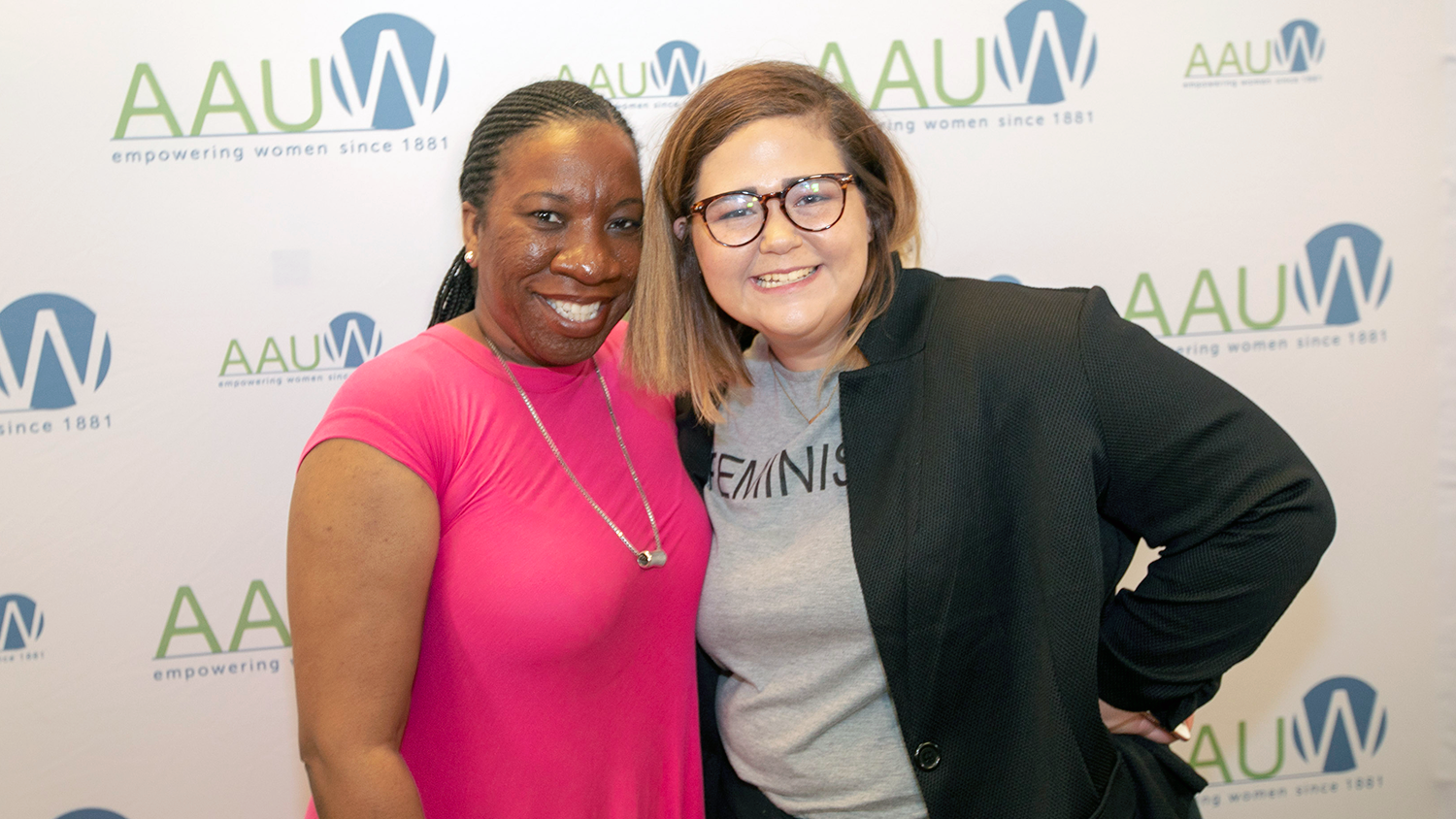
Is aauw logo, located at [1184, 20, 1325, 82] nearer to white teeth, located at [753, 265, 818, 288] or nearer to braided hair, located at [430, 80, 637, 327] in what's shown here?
white teeth, located at [753, 265, 818, 288]

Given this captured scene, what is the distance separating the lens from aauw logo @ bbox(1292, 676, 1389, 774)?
2254 millimetres

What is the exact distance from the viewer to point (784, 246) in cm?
128

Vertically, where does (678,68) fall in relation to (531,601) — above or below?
above

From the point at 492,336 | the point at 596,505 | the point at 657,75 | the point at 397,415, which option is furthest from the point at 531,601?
the point at 657,75

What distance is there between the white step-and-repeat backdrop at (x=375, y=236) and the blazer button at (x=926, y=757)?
1.20 metres

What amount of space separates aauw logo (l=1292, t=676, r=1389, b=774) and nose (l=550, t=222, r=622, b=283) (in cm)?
207

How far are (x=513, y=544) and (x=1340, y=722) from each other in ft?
7.11

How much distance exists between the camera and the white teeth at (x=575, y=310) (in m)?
1.33

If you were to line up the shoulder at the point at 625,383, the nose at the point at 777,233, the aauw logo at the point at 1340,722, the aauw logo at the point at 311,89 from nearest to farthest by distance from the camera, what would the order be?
the nose at the point at 777,233
the shoulder at the point at 625,383
the aauw logo at the point at 311,89
the aauw logo at the point at 1340,722

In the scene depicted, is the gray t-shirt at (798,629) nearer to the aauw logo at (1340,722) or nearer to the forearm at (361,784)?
the forearm at (361,784)

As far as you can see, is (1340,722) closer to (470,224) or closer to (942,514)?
(942,514)

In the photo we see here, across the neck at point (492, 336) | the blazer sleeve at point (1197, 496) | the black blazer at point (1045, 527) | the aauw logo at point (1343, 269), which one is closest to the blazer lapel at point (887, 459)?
the black blazer at point (1045, 527)

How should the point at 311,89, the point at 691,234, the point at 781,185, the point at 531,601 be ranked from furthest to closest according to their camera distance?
the point at 311,89
the point at 691,234
the point at 781,185
the point at 531,601

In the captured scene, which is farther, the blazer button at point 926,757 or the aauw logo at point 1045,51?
the aauw logo at point 1045,51
